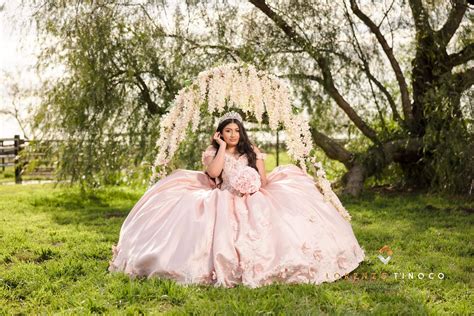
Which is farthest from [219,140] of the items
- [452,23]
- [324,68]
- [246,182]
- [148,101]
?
[452,23]

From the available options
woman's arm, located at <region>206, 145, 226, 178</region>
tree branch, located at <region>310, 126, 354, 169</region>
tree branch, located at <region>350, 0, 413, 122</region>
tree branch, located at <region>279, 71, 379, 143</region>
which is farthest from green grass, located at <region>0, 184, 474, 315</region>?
tree branch, located at <region>350, 0, 413, 122</region>

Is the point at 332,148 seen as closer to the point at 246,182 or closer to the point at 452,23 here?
the point at 452,23

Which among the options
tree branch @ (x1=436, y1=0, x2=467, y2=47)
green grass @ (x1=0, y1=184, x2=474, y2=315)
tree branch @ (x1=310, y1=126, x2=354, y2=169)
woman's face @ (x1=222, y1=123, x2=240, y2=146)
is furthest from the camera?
tree branch @ (x1=310, y1=126, x2=354, y2=169)

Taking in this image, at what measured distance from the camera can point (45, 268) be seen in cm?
476

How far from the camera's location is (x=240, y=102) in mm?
5051

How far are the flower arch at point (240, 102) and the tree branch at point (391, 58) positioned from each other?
504cm

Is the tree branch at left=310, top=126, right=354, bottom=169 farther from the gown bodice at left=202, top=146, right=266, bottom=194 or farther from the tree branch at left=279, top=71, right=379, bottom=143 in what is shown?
the gown bodice at left=202, top=146, right=266, bottom=194

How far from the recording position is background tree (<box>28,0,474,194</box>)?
8.88 meters

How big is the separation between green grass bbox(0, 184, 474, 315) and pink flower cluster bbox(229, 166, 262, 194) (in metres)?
0.89

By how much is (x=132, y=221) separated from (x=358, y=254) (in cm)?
173

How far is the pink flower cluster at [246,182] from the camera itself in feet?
15.1

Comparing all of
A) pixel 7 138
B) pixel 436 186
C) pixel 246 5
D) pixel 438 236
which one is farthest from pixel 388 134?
pixel 7 138

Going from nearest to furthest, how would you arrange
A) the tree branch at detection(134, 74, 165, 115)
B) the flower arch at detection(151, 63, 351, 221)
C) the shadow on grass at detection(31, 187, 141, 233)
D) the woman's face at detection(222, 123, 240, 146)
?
1. the flower arch at detection(151, 63, 351, 221)
2. the woman's face at detection(222, 123, 240, 146)
3. the shadow on grass at detection(31, 187, 141, 233)
4. the tree branch at detection(134, 74, 165, 115)

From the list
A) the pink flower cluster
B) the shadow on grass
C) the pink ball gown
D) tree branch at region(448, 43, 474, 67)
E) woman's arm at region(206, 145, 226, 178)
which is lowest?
the shadow on grass
